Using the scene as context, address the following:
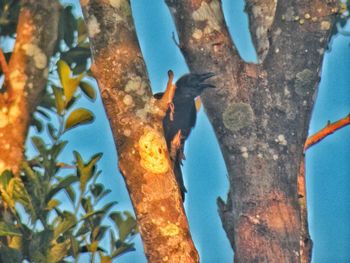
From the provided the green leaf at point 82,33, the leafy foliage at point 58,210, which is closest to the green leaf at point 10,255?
the leafy foliage at point 58,210

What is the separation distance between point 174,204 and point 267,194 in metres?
0.24

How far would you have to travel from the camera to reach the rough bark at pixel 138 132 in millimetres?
1279

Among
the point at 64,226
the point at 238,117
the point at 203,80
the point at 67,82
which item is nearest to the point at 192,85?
the point at 203,80

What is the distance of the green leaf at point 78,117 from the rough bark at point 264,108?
0.27 m

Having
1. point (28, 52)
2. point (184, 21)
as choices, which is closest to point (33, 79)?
point (28, 52)

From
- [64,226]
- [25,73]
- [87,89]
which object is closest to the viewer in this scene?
[64,226]

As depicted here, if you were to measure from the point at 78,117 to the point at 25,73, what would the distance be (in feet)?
0.91

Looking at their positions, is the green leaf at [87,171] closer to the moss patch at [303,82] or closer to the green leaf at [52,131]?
the green leaf at [52,131]

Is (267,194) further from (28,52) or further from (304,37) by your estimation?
(28,52)

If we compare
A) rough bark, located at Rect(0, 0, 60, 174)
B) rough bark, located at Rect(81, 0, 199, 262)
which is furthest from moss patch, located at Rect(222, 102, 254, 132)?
rough bark, located at Rect(0, 0, 60, 174)

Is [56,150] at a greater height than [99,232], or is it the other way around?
[56,150]

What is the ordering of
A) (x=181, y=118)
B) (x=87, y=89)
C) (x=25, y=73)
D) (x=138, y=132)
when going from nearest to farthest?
(x=138, y=132), (x=25, y=73), (x=87, y=89), (x=181, y=118)

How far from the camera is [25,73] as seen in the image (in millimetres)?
1653

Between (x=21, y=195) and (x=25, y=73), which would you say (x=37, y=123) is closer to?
(x=25, y=73)
